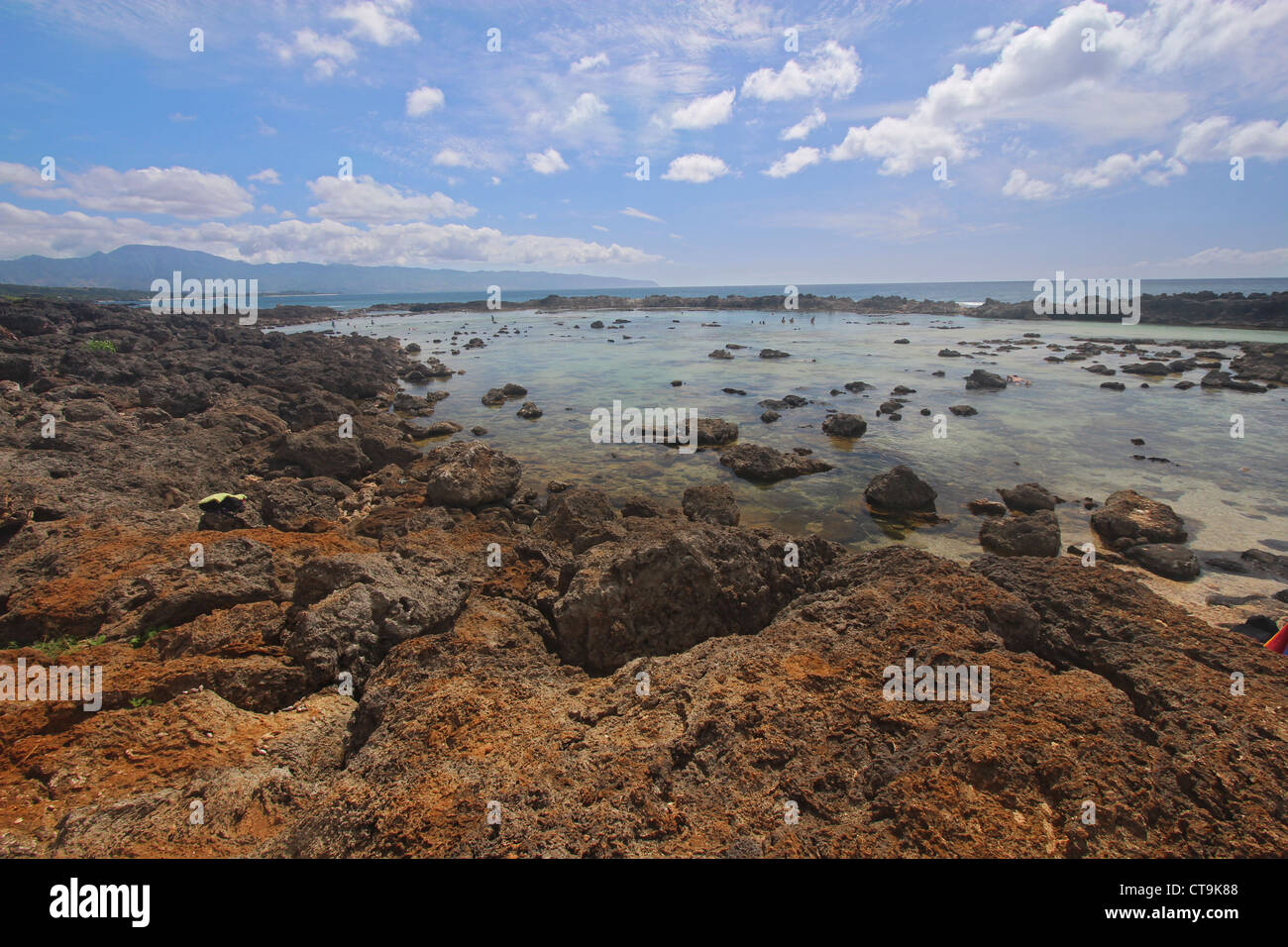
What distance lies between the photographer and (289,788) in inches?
154

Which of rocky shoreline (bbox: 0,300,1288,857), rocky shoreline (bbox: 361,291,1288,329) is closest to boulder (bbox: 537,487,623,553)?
rocky shoreline (bbox: 0,300,1288,857)

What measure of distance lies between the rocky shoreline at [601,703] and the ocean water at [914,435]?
288 inches

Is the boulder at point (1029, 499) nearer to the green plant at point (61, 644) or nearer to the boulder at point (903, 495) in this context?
the boulder at point (903, 495)

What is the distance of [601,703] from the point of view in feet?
15.2

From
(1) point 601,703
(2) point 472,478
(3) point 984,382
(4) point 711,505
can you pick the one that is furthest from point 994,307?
(1) point 601,703

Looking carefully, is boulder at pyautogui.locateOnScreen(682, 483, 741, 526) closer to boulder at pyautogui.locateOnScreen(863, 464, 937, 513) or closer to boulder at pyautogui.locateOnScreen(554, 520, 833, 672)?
boulder at pyautogui.locateOnScreen(863, 464, 937, 513)

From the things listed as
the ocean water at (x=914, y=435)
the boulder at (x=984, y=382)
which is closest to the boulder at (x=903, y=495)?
the ocean water at (x=914, y=435)

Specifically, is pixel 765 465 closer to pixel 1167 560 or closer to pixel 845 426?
pixel 845 426

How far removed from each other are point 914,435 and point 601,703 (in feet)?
71.1
